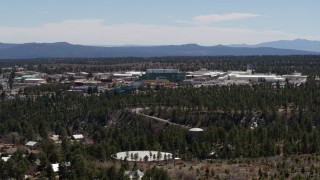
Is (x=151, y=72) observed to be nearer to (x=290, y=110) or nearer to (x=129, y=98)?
(x=129, y=98)

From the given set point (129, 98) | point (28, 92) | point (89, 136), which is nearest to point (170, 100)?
point (129, 98)

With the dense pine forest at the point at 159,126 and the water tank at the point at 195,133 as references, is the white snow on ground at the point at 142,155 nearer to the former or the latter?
the dense pine forest at the point at 159,126

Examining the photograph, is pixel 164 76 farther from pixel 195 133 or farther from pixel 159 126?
pixel 195 133

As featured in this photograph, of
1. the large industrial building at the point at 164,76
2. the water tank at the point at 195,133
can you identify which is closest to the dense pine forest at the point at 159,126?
the water tank at the point at 195,133

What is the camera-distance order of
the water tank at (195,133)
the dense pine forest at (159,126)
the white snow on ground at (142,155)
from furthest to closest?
1. the water tank at (195,133)
2. the white snow on ground at (142,155)
3. the dense pine forest at (159,126)

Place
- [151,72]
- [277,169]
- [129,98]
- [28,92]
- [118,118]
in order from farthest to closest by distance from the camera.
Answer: [151,72] < [28,92] < [129,98] < [118,118] < [277,169]

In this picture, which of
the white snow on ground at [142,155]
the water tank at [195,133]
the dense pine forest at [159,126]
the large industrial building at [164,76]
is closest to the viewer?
the dense pine forest at [159,126]
